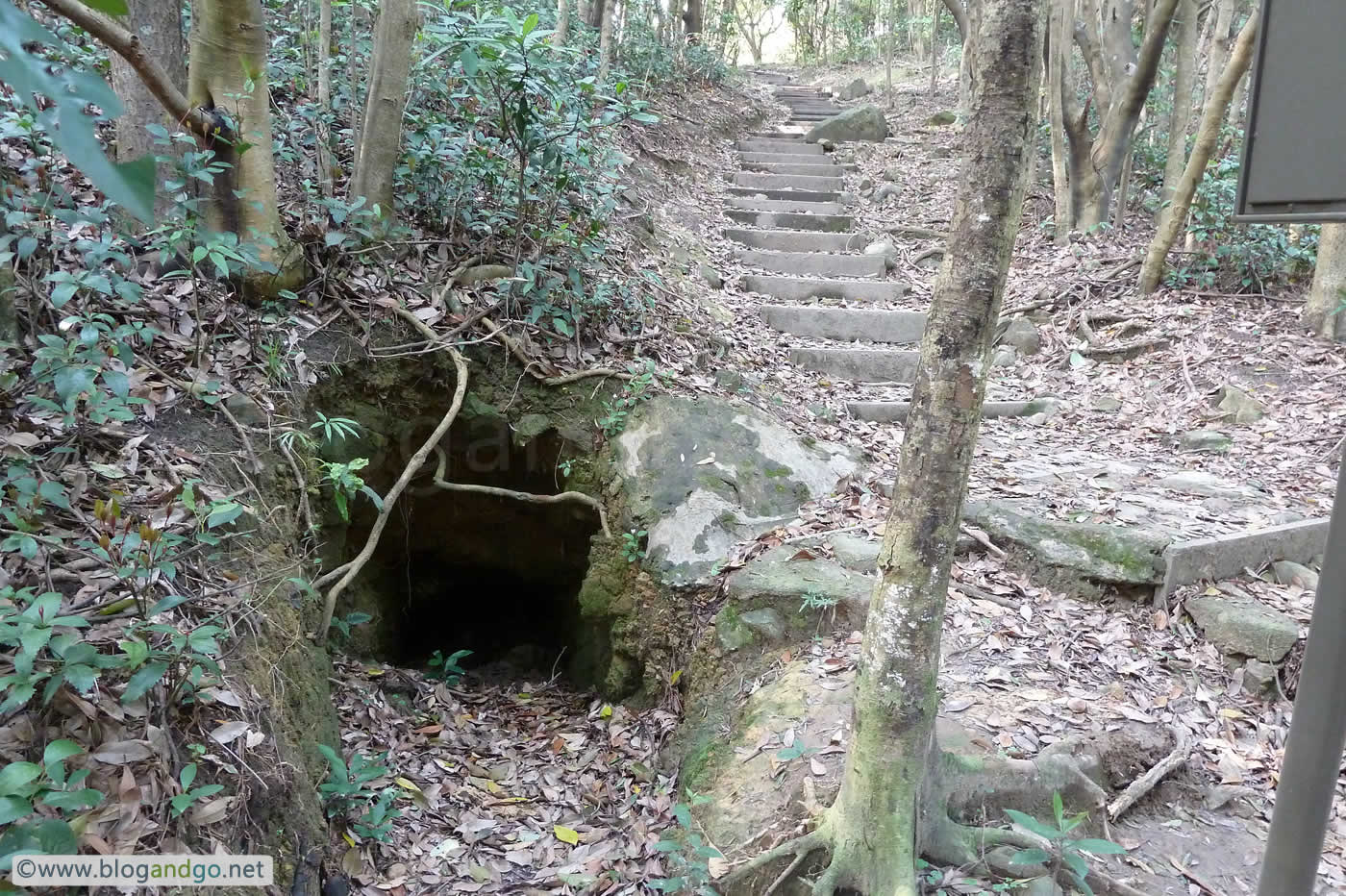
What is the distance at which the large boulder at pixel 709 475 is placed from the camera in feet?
14.6

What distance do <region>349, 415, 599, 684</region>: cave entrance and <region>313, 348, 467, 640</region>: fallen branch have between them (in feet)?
1.33

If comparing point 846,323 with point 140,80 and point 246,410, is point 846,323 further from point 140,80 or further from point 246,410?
point 140,80

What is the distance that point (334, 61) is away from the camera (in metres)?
5.54

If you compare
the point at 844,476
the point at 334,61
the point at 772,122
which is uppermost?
the point at 772,122

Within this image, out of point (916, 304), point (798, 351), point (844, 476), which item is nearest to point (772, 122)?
point (916, 304)

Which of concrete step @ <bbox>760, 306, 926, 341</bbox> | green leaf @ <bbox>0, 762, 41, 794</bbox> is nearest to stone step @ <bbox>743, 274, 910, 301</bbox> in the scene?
concrete step @ <bbox>760, 306, 926, 341</bbox>

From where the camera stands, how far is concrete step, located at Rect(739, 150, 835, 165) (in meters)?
11.7

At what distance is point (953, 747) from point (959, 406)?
1.46 m

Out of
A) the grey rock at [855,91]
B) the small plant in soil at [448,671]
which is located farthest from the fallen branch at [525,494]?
the grey rock at [855,91]

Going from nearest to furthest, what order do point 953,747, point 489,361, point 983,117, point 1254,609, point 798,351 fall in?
1. point 983,117
2. point 953,747
3. point 1254,609
4. point 489,361
5. point 798,351

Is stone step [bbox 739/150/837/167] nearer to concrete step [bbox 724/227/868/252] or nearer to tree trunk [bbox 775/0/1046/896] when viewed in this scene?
concrete step [bbox 724/227/868/252]

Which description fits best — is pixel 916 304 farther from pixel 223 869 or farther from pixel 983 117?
pixel 223 869

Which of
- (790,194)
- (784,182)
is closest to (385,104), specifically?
(790,194)

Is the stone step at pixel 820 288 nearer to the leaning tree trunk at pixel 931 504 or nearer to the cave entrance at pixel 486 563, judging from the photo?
the cave entrance at pixel 486 563
